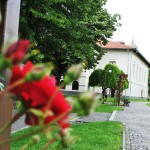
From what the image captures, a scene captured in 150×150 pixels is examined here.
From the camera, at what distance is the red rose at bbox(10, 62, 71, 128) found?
660 mm

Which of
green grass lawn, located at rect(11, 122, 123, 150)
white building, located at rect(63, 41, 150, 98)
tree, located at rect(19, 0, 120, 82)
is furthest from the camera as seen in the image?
white building, located at rect(63, 41, 150, 98)

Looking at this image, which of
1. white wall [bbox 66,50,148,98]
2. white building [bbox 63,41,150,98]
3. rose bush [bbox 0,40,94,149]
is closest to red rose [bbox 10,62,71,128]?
rose bush [bbox 0,40,94,149]

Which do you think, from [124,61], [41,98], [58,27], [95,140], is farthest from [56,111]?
[124,61]

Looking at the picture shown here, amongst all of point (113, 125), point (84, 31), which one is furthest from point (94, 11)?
point (113, 125)

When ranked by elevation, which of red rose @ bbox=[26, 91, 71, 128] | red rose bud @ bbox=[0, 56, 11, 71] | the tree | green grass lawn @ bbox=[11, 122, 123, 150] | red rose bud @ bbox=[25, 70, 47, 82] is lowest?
green grass lawn @ bbox=[11, 122, 123, 150]

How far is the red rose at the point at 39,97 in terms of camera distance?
0.66m

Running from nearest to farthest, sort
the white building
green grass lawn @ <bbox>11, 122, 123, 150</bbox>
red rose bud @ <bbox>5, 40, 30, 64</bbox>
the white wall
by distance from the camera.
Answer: red rose bud @ <bbox>5, 40, 30, 64</bbox> → green grass lawn @ <bbox>11, 122, 123, 150</bbox> → the white wall → the white building

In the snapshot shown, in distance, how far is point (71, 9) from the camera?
20844mm

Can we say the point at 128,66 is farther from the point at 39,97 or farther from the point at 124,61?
the point at 39,97

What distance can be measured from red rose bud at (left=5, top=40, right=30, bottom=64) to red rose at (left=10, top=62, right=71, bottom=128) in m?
0.05

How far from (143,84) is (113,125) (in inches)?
2264

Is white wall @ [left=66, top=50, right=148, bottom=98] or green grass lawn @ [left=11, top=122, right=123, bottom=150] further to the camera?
white wall @ [left=66, top=50, right=148, bottom=98]

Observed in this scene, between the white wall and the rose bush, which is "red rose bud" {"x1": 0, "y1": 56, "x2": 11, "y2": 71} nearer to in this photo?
the rose bush

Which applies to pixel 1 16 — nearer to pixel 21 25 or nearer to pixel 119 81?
pixel 21 25
